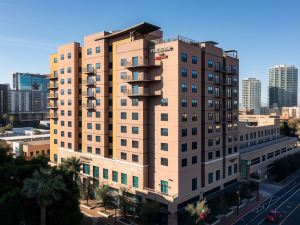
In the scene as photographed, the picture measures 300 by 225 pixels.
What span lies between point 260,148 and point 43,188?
227 ft

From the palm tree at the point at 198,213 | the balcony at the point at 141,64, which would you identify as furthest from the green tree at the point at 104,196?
the balcony at the point at 141,64

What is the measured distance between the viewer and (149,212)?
155 feet

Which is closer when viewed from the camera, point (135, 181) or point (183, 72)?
point (183, 72)

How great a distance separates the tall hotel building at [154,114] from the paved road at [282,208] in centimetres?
910

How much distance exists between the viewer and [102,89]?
208ft

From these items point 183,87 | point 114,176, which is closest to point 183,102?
point 183,87

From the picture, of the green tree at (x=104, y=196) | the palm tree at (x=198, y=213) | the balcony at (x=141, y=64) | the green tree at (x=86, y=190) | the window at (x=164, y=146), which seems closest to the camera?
the palm tree at (x=198, y=213)

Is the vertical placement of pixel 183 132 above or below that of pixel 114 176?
above

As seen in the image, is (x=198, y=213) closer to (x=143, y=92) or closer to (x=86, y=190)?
(x=143, y=92)

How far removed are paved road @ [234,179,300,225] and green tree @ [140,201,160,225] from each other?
59.2ft

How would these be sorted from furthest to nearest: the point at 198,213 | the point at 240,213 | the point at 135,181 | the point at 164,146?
the point at 240,213 < the point at 135,181 < the point at 164,146 < the point at 198,213

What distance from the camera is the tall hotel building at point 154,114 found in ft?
168

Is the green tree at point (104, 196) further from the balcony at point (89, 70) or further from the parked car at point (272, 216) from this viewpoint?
the parked car at point (272, 216)

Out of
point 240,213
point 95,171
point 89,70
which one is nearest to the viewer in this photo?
point 240,213
